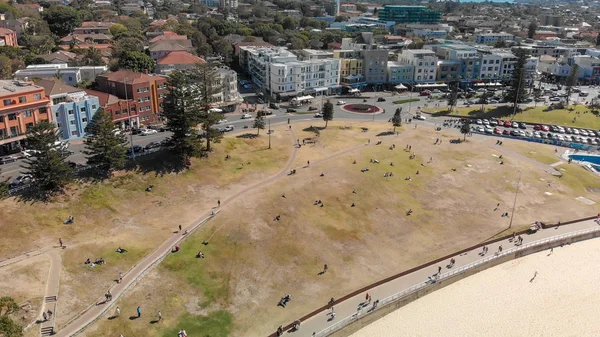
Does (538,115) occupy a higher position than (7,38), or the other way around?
(7,38)

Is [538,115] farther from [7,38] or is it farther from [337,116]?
[7,38]

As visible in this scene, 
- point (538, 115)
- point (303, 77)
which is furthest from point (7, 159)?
point (538, 115)

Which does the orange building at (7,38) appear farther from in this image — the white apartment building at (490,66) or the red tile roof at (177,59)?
the white apartment building at (490,66)

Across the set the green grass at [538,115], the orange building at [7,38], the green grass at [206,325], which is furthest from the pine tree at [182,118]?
the orange building at [7,38]

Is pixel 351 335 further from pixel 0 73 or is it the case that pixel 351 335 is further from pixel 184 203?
pixel 0 73

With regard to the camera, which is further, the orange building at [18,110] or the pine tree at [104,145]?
the orange building at [18,110]

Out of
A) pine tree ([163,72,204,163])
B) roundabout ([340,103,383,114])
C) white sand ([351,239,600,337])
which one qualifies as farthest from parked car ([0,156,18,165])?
roundabout ([340,103,383,114])
